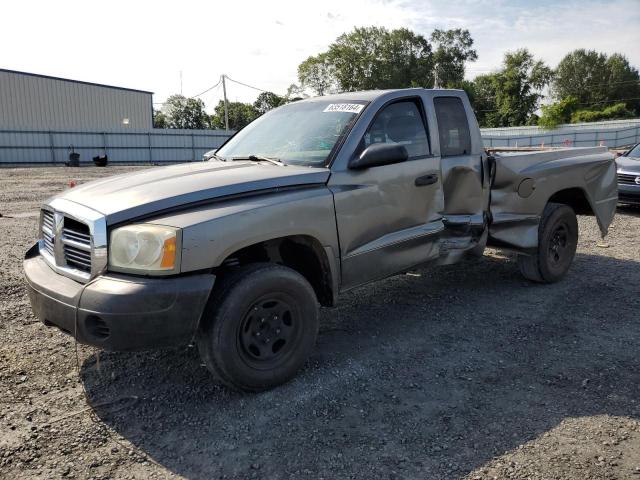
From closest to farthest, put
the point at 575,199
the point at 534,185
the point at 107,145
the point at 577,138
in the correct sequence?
1. the point at 534,185
2. the point at 575,199
3. the point at 107,145
4. the point at 577,138

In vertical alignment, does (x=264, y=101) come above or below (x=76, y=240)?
above

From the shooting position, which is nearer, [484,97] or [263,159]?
[263,159]

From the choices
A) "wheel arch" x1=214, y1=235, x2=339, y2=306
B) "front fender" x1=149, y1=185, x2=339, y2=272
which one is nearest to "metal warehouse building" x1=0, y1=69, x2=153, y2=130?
"wheel arch" x1=214, y1=235, x2=339, y2=306

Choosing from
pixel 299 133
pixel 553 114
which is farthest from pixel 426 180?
pixel 553 114

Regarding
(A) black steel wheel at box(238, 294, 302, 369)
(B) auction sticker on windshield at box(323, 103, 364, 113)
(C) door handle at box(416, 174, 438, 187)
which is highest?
(B) auction sticker on windshield at box(323, 103, 364, 113)

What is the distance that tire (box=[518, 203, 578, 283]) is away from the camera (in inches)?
214

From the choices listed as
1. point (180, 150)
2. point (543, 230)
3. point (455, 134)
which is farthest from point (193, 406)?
point (180, 150)

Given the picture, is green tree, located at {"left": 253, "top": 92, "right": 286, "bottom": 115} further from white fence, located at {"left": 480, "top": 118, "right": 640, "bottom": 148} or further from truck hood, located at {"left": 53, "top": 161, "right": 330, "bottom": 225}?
truck hood, located at {"left": 53, "top": 161, "right": 330, "bottom": 225}

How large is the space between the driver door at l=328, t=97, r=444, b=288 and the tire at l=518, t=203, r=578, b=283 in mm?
1610

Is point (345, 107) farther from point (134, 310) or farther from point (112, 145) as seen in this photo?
point (112, 145)

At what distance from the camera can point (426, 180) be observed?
425 cm

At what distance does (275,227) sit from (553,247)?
12.2 feet

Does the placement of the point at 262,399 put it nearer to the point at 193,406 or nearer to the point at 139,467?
the point at 193,406

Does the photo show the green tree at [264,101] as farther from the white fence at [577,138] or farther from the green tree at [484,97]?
the white fence at [577,138]
